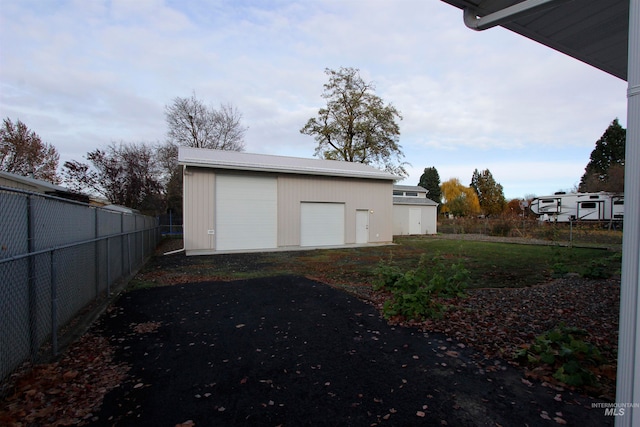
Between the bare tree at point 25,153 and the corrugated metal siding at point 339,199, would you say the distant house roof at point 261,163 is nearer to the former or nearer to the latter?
the corrugated metal siding at point 339,199

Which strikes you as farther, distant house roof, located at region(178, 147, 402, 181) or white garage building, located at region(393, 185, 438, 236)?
white garage building, located at region(393, 185, 438, 236)

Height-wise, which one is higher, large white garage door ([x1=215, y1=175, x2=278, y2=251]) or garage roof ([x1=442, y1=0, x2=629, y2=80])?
garage roof ([x1=442, y1=0, x2=629, y2=80])

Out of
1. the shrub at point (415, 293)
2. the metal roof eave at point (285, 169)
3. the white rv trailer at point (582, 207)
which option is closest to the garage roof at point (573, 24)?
the shrub at point (415, 293)

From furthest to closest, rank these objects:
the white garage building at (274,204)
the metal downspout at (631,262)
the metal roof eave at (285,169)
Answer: the white garage building at (274,204)
the metal roof eave at (285,169)
the metal downspout at (631,262)

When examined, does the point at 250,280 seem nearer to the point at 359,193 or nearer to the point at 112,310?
the point at 112,310

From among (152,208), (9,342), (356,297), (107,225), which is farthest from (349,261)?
(152,208)

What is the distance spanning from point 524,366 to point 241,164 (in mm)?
12537

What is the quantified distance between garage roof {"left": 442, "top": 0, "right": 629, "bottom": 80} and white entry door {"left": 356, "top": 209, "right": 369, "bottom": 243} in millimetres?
12568

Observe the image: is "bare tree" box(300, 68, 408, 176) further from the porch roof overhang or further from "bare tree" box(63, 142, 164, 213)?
the porch roof overhang

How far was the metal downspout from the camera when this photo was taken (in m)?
1.71

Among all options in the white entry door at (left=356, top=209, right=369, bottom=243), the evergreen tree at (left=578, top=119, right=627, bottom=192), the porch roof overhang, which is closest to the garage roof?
the porch roof overhang

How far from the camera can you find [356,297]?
6.18m

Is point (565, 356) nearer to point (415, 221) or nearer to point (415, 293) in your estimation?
point (415, 293)

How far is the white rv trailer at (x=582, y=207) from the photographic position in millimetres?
23312
